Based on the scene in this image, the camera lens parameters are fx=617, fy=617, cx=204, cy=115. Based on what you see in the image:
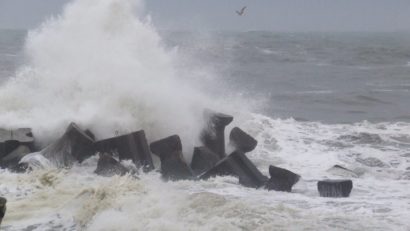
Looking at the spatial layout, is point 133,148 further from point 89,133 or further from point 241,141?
point 241,141

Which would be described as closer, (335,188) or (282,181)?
(335,188)

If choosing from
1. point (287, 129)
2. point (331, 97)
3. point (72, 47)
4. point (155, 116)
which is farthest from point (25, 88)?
point (331, 97)

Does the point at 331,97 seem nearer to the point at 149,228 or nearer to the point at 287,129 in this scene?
the point at 287,129

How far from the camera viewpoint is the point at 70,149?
9180 millimetres

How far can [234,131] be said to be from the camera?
34.3 ft

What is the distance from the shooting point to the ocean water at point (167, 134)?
6562 millimetres

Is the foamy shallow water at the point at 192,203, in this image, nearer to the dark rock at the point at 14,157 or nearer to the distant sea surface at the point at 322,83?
the dark rock at the point at 14,157

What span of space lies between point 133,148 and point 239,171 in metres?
1.62

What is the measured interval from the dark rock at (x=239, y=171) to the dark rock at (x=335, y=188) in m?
0.86

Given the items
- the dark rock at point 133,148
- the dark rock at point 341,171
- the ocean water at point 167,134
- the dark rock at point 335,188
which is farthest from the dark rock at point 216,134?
the dark rock at point 335,188

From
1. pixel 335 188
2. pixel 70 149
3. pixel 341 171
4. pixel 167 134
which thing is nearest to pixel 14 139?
pixel 70 149

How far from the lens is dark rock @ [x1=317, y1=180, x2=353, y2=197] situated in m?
7.85

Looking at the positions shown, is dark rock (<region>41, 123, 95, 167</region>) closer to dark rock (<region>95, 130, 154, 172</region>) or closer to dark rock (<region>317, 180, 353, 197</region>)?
dark rock (<region>95, 130, 154, 172</region>)

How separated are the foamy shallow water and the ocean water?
18 millimetres
